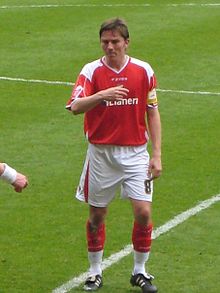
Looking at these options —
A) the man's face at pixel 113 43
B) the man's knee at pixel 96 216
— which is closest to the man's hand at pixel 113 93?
the man's face at pixel 113 43

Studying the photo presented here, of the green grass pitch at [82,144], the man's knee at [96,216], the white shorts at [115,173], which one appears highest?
the white shorts at [115,173]

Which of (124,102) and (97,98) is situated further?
(124,102)

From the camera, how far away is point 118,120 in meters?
9.26

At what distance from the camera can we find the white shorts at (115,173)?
935 cm

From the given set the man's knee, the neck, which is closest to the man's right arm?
the neck

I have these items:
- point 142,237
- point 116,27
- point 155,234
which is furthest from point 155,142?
point 155,234

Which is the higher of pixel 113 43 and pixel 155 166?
pixel 113 43

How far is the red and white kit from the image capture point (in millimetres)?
9219

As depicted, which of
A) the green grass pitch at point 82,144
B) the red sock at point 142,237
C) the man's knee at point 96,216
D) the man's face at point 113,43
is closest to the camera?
the man's face at point 113,43

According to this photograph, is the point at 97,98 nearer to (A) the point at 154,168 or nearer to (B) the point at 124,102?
(B) the point at 124,102

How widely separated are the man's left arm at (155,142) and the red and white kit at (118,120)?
0.06 meters

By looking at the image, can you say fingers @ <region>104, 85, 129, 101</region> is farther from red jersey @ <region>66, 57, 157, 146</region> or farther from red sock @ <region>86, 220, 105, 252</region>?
red sock @ <region>86, 220, 105, 252</region>

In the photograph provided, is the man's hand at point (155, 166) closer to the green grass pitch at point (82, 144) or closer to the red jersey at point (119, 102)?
the red jersey at point (119, 102)

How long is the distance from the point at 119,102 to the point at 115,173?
0.63 metres
